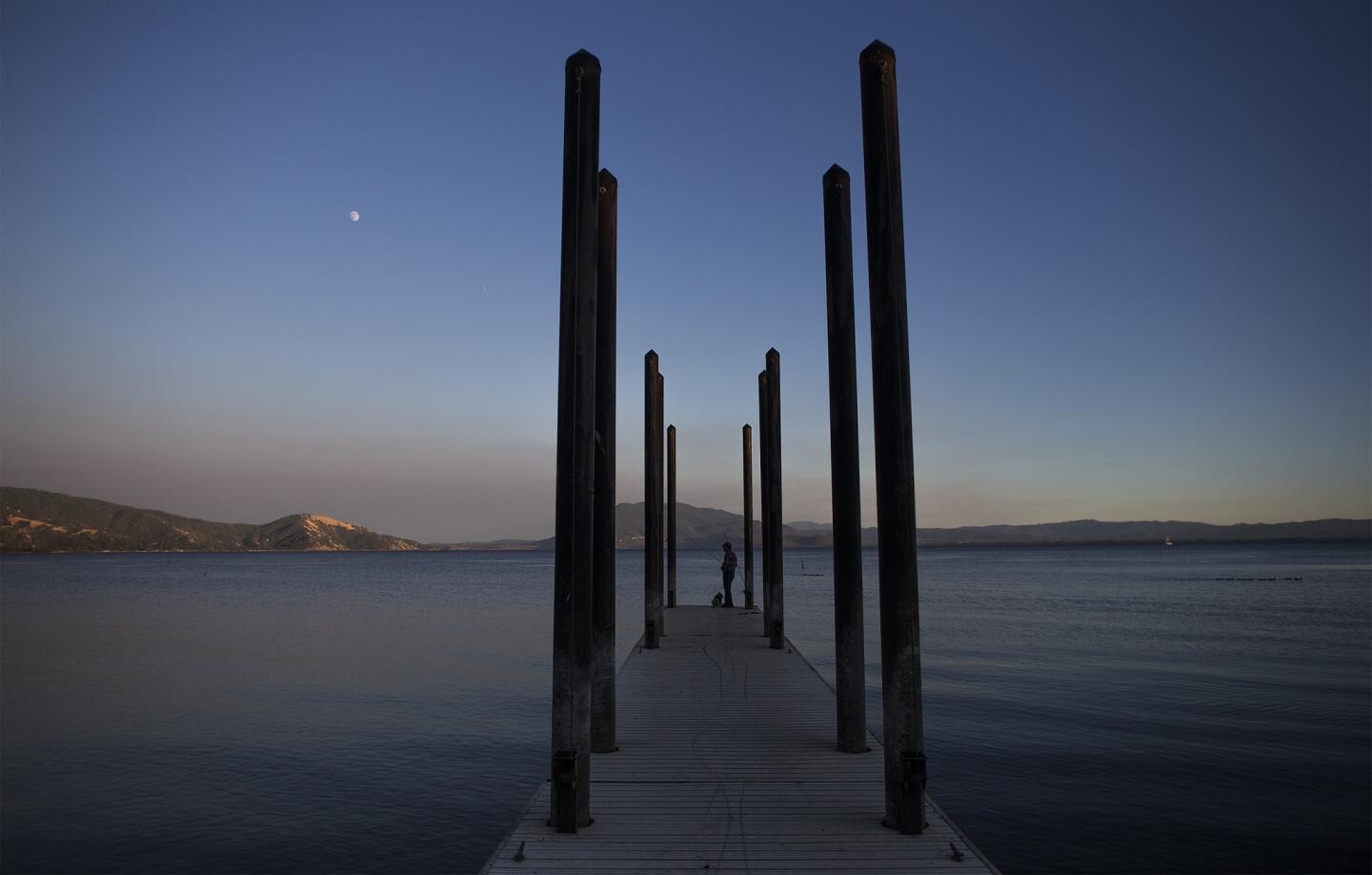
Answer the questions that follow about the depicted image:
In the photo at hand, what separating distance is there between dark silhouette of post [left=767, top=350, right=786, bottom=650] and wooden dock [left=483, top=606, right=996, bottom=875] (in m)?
5.13

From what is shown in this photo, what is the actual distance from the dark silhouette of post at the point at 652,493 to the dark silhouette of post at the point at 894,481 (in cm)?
1092

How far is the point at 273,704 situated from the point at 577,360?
1421 centimetres

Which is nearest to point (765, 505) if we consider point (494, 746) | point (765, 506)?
point (765, 506)

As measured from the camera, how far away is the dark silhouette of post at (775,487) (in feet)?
55.6

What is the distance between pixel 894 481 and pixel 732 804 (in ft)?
9.39

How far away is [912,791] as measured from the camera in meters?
5.98

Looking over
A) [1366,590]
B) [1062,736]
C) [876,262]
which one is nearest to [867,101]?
[876,262]

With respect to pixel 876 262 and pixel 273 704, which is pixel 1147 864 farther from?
pixel 273 704

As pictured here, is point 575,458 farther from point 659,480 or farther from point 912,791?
point 659,480

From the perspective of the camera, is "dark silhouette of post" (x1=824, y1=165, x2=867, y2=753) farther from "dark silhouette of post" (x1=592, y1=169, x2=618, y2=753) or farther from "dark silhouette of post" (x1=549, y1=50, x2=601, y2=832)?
"dark silhouette of post" (x1=549, y1=50, x2=601, y2=832)

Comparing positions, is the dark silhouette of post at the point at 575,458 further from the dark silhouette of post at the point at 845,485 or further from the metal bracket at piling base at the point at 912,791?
the dark silhouette of post at the point at 845,485

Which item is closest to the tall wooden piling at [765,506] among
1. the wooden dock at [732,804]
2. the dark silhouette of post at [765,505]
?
the dark silhouette of post at [765,505]

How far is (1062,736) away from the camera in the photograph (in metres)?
13.5

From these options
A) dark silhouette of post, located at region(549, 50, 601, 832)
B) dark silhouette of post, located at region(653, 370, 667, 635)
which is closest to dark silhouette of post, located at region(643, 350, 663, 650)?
dark silhouette of post, located at region(653, 370, 667, 635)
